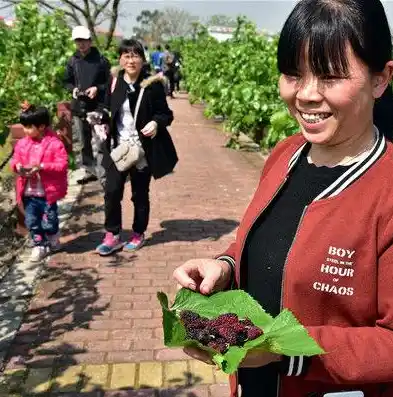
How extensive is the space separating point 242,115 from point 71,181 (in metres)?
3.76

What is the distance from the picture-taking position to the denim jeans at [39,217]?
5004 millimetres

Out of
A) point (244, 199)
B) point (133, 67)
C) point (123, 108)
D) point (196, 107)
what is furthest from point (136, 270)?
point (196, 107)

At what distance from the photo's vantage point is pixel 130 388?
316cm

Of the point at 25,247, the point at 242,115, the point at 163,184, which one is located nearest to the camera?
the point at 25,247

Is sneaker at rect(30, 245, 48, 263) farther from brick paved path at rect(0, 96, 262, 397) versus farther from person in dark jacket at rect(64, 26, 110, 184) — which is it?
person in dark jacket at rect(64, 26, 110, 184)

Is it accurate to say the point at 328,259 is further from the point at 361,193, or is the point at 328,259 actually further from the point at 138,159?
the point at 138,159

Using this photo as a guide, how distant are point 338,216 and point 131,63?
3873mm

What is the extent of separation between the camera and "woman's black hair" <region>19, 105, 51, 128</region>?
15.6ft

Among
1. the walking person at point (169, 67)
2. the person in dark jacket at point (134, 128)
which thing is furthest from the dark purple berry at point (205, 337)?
the walking person at point (169, 67)

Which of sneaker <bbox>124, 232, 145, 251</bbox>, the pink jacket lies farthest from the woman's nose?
sneaker <bbox>124, 232, 145, 251</bbox>

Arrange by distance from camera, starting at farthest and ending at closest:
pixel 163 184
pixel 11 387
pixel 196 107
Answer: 1. pixel 196 107
2. pixel 163 184
3. pixel 11 387

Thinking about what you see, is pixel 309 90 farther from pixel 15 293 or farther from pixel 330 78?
pixel 15 293

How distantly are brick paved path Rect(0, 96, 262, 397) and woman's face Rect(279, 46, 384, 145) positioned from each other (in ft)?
7.38

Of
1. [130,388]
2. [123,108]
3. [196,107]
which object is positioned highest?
[123,108]
